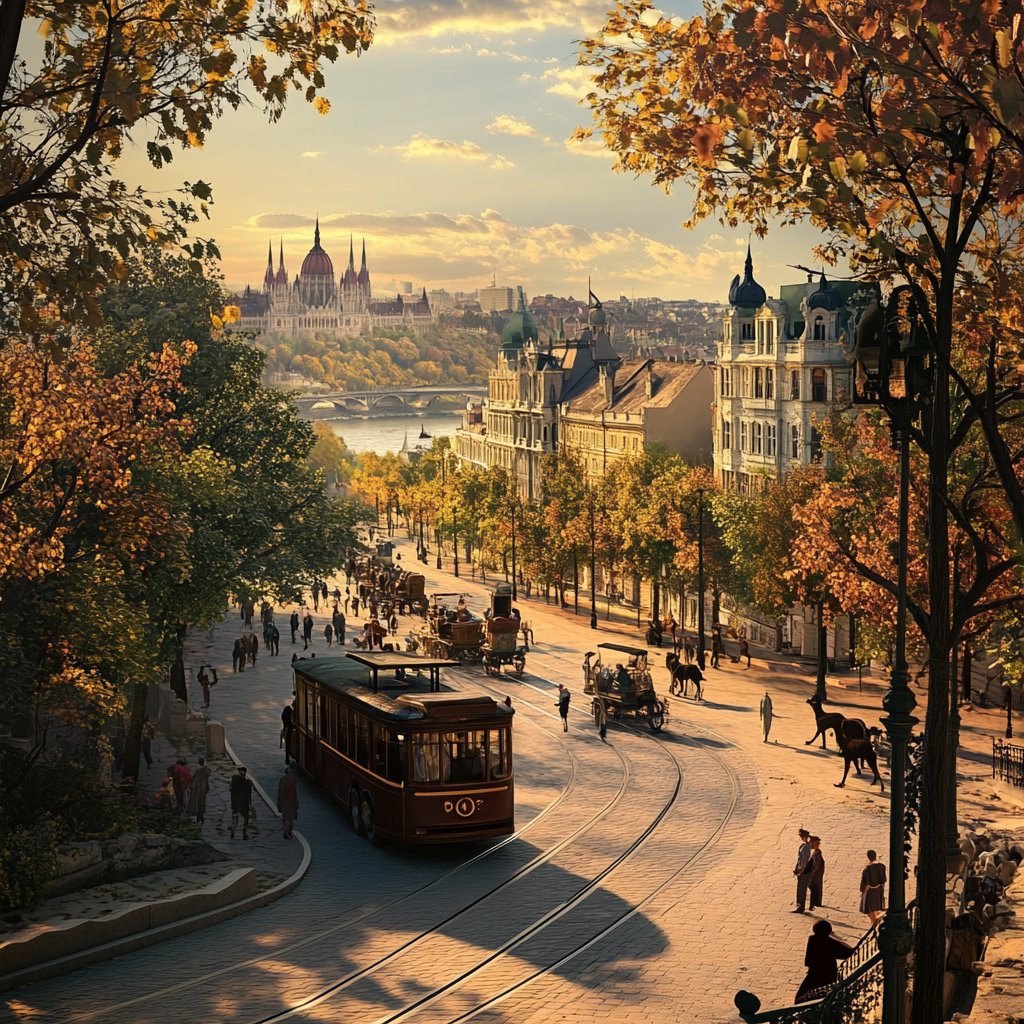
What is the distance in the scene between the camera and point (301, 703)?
3269 cm

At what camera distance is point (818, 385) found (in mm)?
64625

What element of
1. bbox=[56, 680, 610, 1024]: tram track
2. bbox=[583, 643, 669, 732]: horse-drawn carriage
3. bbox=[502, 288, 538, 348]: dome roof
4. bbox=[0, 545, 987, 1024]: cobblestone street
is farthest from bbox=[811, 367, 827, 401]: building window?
bbox=[502, 288, 538, 348]: dome roof

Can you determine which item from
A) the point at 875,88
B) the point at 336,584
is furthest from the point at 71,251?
the point at 336,584

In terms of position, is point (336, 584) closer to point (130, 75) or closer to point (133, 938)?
point (133, 938)

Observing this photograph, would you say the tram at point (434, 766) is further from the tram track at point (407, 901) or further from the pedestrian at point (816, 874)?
the pedestrian at point (816, 874)

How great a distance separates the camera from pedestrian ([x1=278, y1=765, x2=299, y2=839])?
89.4 ft

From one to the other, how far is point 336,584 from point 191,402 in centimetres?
4669

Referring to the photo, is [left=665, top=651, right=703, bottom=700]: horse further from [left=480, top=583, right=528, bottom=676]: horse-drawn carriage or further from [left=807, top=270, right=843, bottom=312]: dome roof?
[left=807, top=270, right=843, bottom=312]: dome roof

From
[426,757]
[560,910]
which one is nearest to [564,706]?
[426,757]

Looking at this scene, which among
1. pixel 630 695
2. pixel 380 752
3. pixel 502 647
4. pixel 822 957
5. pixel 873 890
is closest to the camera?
pixel 822 957

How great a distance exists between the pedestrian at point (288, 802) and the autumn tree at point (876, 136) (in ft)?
52.8

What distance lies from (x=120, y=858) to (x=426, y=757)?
18.8 feet

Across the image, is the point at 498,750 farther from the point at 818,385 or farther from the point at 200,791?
the point at 818,385

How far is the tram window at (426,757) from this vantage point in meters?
25.2
